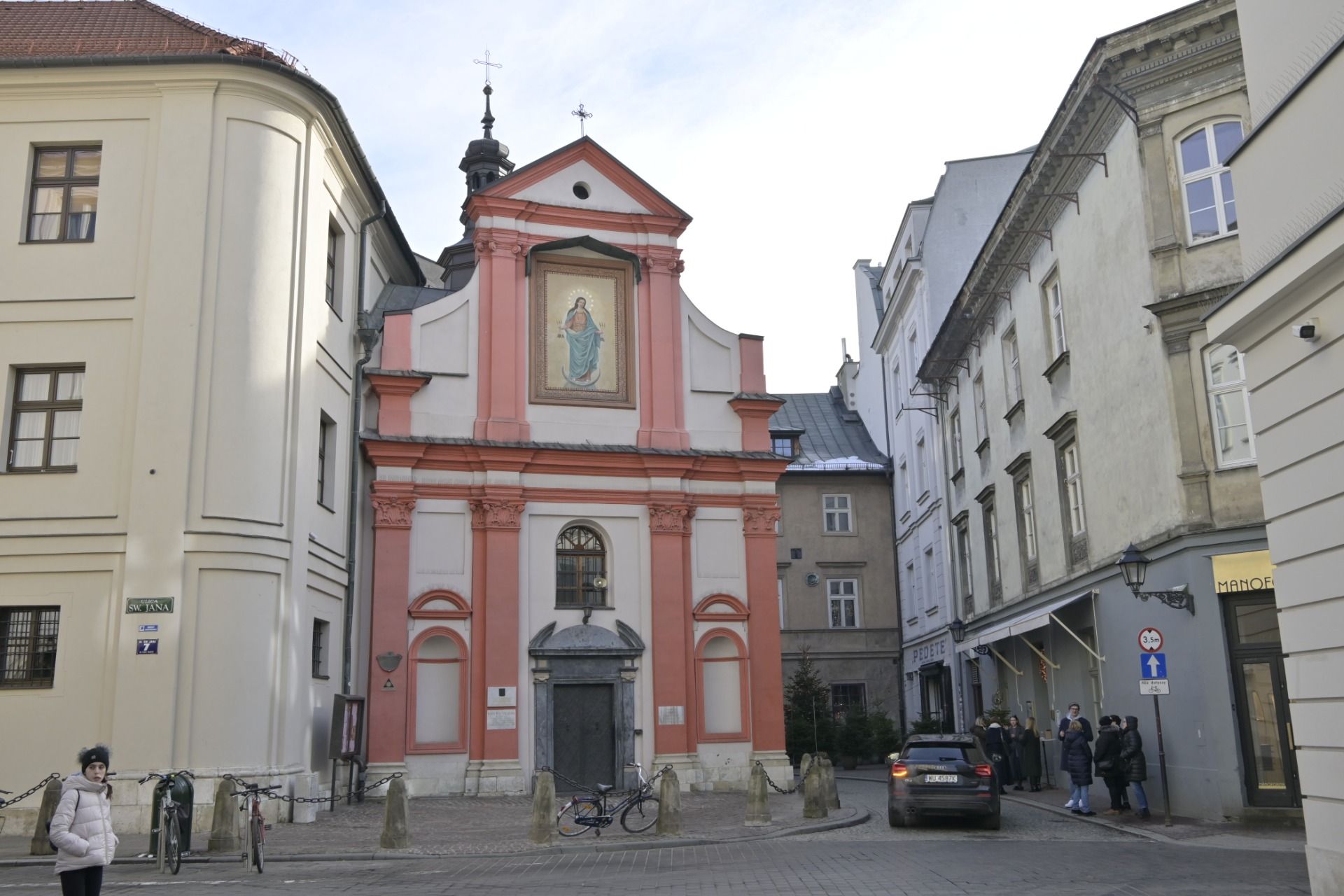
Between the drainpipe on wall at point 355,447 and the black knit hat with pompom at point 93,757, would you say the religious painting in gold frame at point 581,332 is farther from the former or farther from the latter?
the black knit hat with pompom at point 93,757

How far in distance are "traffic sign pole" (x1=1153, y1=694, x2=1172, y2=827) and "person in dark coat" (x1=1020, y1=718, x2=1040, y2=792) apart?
605 centimetres

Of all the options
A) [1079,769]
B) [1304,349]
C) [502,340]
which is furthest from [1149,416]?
[502,340]

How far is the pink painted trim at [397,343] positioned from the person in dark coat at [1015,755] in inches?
587

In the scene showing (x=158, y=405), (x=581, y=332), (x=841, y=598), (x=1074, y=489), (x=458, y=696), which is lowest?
(x=458, y=696)

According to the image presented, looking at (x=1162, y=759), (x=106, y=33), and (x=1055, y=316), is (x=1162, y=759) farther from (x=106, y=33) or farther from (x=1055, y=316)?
(x=106, y=33)

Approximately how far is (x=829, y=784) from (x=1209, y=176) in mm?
11091

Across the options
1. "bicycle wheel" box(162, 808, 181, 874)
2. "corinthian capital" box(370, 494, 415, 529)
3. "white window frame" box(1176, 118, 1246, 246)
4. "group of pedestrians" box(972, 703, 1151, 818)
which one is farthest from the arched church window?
"white window frame" box(1176, 118, 1246, 246)

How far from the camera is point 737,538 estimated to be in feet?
92.2

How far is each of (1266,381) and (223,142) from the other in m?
16.9

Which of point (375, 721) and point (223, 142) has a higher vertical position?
point (223, 142)

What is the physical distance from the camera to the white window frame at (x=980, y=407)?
29.7 meters

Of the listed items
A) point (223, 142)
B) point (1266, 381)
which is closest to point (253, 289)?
point (223, 142)

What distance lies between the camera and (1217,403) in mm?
17516

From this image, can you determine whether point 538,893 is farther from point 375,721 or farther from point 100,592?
point 375,721
